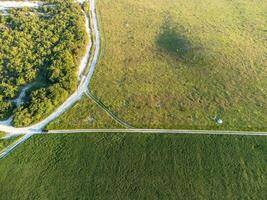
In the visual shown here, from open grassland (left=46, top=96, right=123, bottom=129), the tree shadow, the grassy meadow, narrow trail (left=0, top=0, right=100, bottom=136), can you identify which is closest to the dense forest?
narrow trail (left=0, top=0, right=100, bottom=136)

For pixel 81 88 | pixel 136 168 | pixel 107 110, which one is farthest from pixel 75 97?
pixel 136 168

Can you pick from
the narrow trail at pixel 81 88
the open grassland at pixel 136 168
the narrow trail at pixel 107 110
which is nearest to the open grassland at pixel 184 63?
the narrow trail at pixel 107 110

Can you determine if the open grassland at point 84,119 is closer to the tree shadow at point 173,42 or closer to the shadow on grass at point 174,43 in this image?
the shadow on grass at point 174,43

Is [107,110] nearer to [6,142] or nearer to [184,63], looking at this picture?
[6,142]

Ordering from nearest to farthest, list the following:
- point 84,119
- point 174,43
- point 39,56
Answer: point 84,119, point 39,56, point 174,43

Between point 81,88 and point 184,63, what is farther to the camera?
point 184,63

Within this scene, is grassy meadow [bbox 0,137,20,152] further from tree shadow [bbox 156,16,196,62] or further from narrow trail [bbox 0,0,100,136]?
tree shadow [bbox 156,16,196,62]

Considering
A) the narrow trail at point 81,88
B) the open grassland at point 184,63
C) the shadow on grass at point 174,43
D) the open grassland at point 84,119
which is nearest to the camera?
the narrow trail at point 81,88

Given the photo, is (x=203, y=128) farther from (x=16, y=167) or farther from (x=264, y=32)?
(x=264, y=32)
